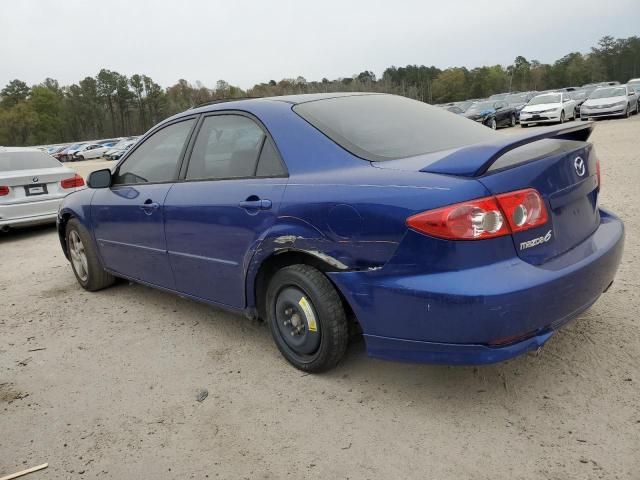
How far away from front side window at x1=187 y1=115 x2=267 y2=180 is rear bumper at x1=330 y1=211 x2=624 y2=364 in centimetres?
107

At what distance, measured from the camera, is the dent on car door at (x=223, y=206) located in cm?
321

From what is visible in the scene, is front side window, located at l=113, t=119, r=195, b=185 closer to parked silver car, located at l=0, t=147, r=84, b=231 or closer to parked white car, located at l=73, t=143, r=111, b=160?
parked silver car, located at l=0, t=147, r=84, b=231

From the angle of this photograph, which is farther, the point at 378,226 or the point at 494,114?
the point at 494,114

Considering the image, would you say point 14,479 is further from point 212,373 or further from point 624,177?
point 624,177

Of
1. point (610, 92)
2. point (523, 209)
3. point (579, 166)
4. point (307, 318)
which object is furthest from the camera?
point (610, 92)

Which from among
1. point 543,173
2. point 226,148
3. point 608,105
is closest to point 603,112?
point 608,105

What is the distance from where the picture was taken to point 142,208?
414 centimetres

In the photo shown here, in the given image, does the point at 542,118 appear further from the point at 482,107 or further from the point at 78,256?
the point at 78,256

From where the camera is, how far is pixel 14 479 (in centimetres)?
255

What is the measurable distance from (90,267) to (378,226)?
11.4ft

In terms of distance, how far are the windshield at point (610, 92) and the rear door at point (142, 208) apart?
23886 millimetres

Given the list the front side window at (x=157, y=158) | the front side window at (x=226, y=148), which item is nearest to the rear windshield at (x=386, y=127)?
the front side window at (x=226, y=148)

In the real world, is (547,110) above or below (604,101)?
below

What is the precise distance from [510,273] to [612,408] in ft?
2.84
